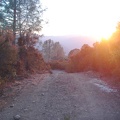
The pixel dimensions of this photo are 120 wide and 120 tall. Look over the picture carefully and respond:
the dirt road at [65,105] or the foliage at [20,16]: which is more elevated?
the foliage at [20,16]

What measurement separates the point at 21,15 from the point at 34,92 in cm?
1513

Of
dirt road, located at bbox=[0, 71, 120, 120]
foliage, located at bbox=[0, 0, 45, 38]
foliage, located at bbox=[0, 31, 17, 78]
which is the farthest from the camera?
foliage, located at bbox=[0, 0, 45, 38]

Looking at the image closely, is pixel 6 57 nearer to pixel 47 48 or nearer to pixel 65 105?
pixel 65 105

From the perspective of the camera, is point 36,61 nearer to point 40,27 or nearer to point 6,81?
point 40,27

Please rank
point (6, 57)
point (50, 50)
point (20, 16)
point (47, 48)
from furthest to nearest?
1. point (50, 50)
2. point (47, 48)
3. point (20, 16)
4. point (6, 57)

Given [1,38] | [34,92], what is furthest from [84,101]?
[1,38]

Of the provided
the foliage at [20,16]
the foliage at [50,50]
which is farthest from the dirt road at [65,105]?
the foliage at [50,50]

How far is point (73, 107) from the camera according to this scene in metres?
10.6

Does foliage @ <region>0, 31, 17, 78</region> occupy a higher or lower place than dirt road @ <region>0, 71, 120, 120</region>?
higher

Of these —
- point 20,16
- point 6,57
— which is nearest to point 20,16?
point 20,16

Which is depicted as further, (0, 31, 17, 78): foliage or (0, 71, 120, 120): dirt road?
(0, 31, 17, 78): foliage

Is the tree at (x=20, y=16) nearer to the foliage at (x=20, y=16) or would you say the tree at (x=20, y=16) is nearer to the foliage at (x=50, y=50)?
the foliage at (x=20, y=16)

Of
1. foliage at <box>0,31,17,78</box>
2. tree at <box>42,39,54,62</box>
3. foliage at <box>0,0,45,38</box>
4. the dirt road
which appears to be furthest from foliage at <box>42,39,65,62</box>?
the dirt road

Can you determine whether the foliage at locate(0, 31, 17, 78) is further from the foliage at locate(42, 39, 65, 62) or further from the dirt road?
the foliage at locate(42, 39, 65, 62)
